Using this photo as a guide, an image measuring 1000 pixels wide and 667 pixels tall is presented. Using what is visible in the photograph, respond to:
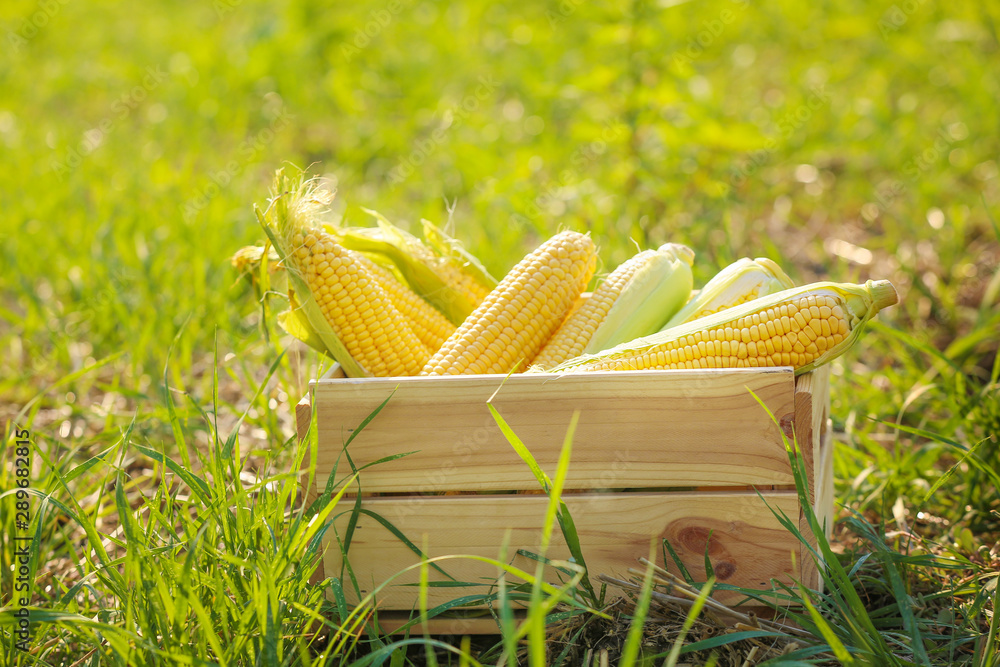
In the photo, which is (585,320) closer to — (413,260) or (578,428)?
(578,428)

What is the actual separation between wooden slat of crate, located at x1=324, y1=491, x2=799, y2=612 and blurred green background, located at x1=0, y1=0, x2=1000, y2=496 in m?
0.69

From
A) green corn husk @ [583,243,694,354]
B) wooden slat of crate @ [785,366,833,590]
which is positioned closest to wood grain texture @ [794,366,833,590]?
wooden slat of crate @ [785,366,833,590]

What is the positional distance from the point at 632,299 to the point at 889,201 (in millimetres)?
2800

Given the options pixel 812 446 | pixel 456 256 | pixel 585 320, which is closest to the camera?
pixel 812 446

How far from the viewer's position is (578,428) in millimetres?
1423

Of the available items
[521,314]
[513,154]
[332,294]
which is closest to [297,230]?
[332,294]

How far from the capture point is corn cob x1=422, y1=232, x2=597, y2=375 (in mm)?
1613

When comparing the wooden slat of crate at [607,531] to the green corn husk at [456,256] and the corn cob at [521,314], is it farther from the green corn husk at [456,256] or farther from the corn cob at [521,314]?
the green corn husk at [456,256]

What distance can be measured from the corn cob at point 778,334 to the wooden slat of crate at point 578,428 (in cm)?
12

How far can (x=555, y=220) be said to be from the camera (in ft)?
11.2

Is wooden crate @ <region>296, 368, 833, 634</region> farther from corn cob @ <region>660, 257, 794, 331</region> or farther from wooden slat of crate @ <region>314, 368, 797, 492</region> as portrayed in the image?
corn cob @ <region>660, 257, 794, 331</region>

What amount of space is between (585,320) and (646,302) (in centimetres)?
14

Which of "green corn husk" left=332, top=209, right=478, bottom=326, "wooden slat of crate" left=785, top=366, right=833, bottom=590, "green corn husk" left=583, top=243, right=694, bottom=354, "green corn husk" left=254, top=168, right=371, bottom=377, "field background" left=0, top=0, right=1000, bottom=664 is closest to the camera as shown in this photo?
"wooden slat of crate" left=785, top=366, right=833, bottom=590

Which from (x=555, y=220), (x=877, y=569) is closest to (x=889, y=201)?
(x=555, y=220)
